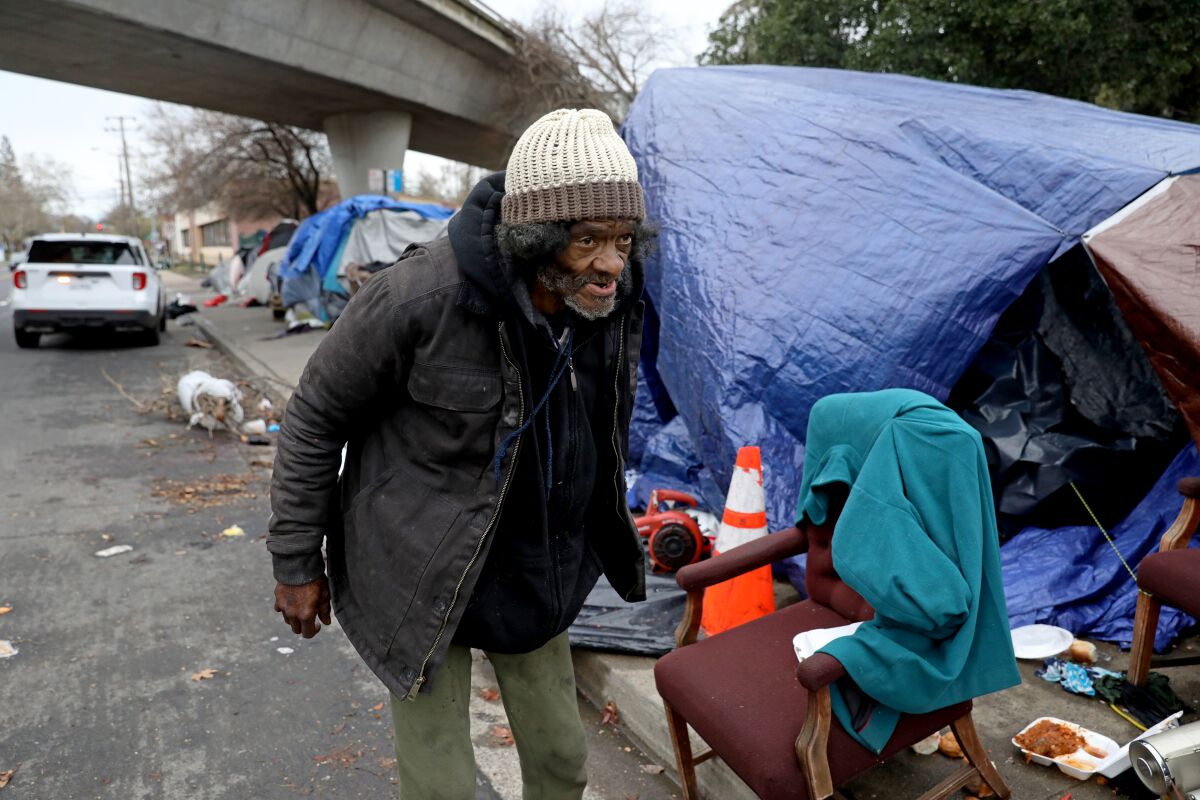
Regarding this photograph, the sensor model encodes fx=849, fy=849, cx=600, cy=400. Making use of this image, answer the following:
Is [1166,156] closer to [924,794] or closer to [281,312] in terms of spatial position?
[924,794]

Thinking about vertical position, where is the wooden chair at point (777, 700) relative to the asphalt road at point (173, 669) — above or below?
above

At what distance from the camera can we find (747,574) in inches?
136

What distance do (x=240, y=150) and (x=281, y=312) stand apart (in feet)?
46.2

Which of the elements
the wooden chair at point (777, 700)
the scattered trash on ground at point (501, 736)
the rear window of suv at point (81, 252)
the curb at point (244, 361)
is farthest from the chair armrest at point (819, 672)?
the rear window of suv at point (81, 252)

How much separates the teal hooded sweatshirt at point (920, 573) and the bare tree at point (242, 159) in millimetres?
27667

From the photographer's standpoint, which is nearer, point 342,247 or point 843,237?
point 843,237

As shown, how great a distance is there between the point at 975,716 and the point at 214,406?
22.2 feet

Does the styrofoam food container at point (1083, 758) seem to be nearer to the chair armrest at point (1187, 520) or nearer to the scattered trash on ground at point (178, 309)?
the chair armrest at point (1187, 520)

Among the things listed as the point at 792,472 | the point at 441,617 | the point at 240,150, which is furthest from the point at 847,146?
the point at 240,150

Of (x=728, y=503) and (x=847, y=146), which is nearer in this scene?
(x=728, y=503)

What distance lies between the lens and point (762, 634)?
2584mm

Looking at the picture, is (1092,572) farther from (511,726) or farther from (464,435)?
(464,435)

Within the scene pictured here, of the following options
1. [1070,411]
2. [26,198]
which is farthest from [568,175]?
[26,198]

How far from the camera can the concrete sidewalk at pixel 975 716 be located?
8.39 feet
